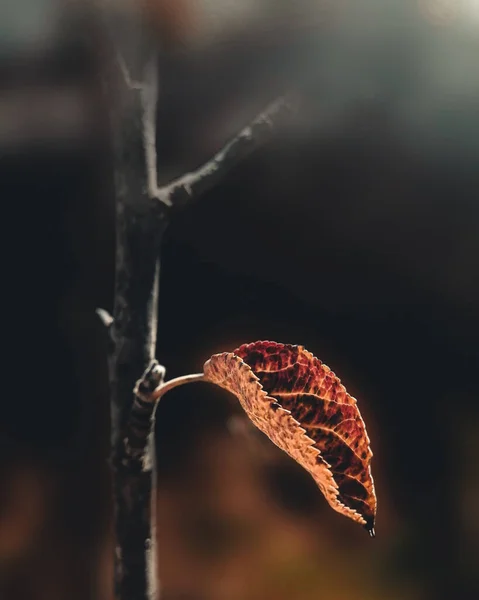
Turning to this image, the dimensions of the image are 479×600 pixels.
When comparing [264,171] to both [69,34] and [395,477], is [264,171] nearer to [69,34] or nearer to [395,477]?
[69,34]

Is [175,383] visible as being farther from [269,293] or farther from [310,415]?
[269,293]

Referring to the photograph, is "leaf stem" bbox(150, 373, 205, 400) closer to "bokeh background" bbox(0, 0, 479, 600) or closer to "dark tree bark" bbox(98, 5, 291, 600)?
"dark tree bark" bbox(98, 5, 291, 600)

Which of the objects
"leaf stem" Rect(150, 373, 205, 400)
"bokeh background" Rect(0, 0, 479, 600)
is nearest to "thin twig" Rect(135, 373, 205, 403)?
"leaf stem" Rect(150, 373, 205, 400)

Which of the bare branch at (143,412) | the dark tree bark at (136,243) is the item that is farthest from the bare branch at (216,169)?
the bare branch at (143,412)

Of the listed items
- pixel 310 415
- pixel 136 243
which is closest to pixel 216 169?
pixel 136 243

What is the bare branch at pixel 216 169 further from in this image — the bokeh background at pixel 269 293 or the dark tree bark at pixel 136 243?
the bokeh background at pixel 269 293

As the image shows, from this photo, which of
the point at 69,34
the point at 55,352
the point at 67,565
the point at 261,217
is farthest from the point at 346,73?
the point at 67,565
